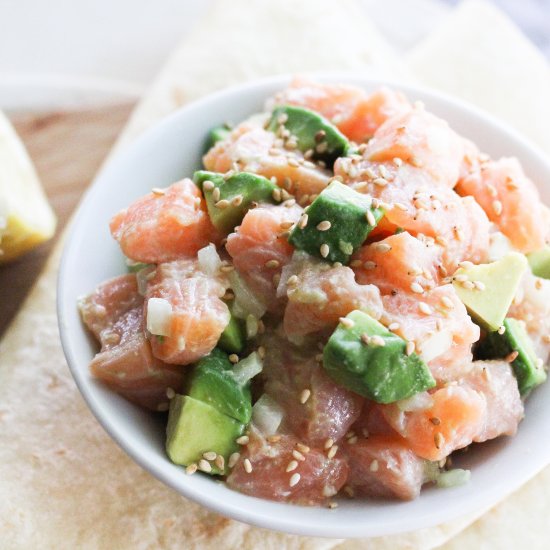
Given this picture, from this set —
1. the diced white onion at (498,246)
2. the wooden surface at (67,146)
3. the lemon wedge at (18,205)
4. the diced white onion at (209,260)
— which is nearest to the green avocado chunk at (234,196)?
the diced white onion at (209,260)

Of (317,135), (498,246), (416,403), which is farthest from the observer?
(317,135)

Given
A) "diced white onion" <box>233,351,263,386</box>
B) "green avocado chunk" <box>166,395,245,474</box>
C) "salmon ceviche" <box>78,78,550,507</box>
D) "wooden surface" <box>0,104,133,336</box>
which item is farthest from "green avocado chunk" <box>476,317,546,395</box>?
"wooden surface" <box>0,104,133,336</box>

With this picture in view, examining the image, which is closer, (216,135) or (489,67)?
(216,135)

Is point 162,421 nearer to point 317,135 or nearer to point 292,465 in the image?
point 292,465

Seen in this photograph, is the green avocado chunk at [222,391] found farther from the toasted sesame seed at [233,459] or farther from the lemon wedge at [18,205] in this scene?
the lemon wedge at [18,205]

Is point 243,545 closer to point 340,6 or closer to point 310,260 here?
point 310,260

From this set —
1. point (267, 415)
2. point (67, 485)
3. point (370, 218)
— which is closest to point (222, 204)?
point (370, 218)

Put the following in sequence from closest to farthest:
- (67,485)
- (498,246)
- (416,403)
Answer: (416,403) → (498,246) → (67,485)
